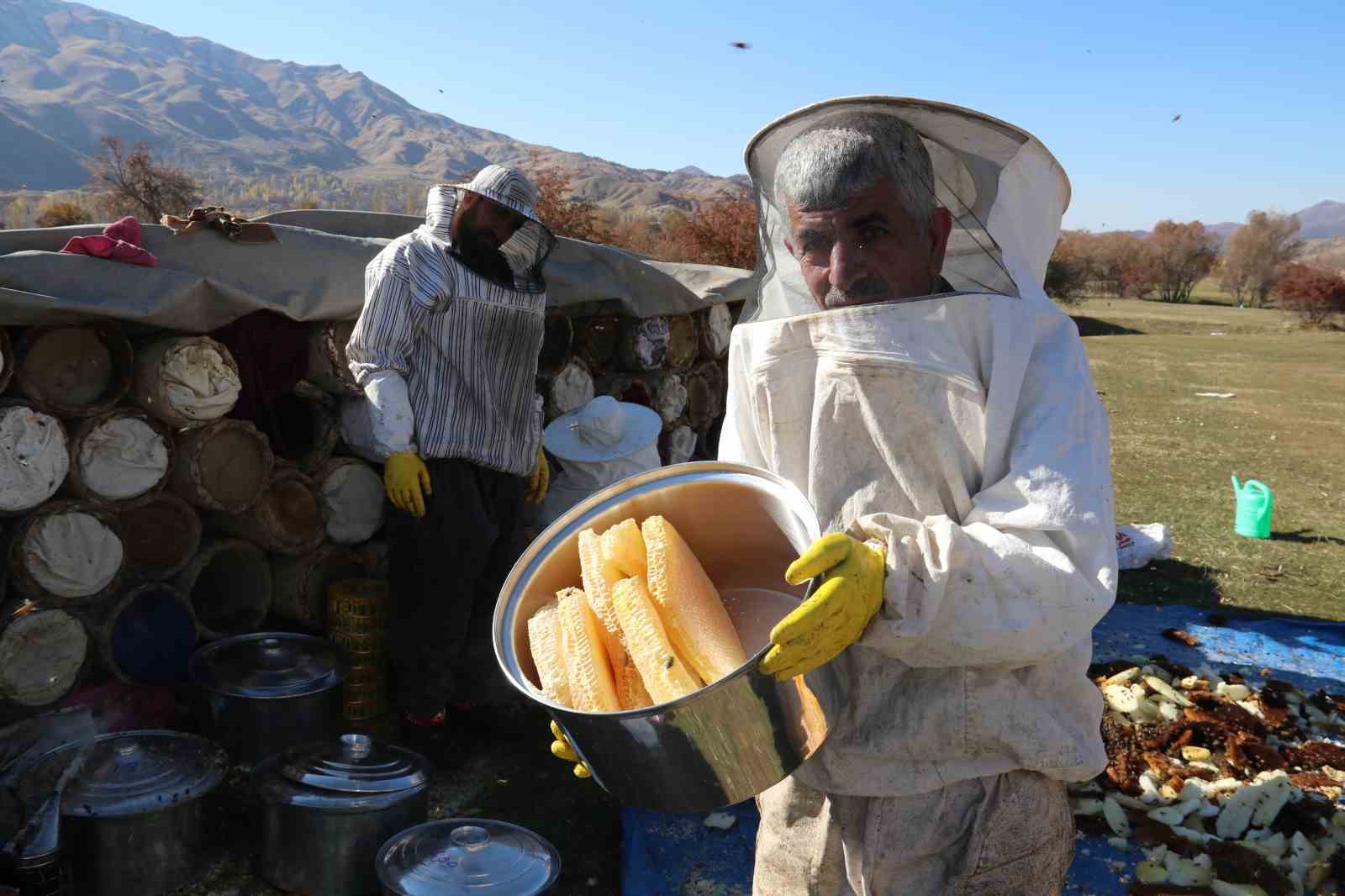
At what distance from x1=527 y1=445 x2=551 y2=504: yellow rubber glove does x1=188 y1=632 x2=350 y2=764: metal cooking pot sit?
1.02 metres

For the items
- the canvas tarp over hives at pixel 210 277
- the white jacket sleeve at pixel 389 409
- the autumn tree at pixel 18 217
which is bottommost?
the white jacket sleeve at pixel 389 409

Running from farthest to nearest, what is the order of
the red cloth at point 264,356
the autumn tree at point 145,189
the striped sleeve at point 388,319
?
the autumn tree at point 145,189 < the red cloth at point 264,356 < the striped sleeve at point 388,319

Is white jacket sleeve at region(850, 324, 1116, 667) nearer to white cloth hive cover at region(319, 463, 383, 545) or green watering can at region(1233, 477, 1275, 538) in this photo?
white cloth hive cover at region(319, 463, 383, 545)

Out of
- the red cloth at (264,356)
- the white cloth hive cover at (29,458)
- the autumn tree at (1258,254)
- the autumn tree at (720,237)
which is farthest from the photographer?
the autumn tree at (1258,254)

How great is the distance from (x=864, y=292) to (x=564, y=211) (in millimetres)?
13238

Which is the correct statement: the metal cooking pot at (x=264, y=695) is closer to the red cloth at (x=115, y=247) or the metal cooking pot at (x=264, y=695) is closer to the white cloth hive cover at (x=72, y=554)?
the white cloth hive cover at (x=72, y=554)

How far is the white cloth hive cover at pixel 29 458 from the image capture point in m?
3.13

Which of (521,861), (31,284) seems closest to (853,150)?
(521,861)

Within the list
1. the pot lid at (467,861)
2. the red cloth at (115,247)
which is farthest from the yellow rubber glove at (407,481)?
the pot lid at (467,861)

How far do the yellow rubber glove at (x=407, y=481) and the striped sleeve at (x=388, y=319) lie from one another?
12.1 inches

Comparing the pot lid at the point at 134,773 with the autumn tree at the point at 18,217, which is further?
the autumn tree at the point at 18,217

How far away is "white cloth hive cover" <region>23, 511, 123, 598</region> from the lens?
3264 millimetres

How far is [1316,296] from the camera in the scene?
34.5 m

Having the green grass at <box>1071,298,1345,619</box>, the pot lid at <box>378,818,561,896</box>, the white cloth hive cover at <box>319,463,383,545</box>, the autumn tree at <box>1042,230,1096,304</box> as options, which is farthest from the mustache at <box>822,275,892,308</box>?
the autumn tree at <box>1042,230,1096,304</box>
